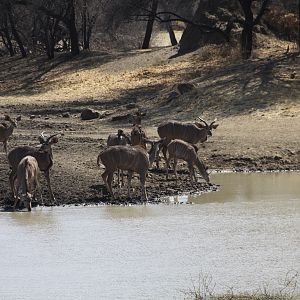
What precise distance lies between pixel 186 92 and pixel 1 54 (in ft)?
95.5

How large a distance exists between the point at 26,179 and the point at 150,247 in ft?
10.8

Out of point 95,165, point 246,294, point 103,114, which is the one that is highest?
point 103,114

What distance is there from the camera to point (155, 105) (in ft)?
103

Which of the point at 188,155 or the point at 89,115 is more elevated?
the point at 89,115

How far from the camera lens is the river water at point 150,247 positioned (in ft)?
35.1

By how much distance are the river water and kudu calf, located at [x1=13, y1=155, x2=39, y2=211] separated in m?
0.28

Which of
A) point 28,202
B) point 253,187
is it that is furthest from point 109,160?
point 253,187

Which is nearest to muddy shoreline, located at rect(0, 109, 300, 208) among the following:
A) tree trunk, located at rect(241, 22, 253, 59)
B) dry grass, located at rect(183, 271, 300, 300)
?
dry grass, located at rect(183, 271, 300, 300)

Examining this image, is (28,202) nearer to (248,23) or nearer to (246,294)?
(246,294)

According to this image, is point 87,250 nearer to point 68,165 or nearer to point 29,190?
point 29,190

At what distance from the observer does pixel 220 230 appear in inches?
546

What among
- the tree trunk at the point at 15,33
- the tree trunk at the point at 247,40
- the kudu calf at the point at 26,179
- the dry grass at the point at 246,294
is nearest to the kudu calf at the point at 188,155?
the kudu calf at the point at 26,179

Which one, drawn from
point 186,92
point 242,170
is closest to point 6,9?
point 186,92

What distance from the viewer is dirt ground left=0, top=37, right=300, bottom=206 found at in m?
19.2
